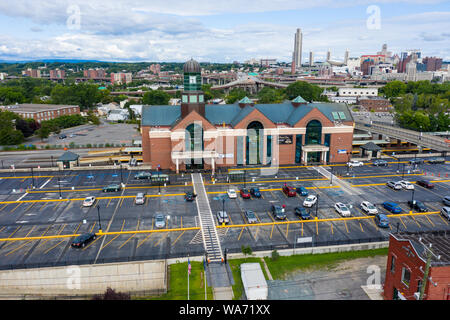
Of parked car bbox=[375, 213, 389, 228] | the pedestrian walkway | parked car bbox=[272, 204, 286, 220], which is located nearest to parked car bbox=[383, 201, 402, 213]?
parked car bbox=[375, 213, 389, 228]

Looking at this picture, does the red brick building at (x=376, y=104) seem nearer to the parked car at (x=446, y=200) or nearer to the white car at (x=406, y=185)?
the white car at (x=406, y=185)

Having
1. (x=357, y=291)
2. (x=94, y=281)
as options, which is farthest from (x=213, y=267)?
(x=357, y=291)

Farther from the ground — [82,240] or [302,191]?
[302,191]

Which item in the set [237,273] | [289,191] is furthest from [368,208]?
[237,273]

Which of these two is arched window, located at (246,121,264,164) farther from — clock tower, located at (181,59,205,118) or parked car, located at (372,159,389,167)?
parked car, located at (372,159,389,167)

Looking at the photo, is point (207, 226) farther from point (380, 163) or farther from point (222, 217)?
point (380, 163)

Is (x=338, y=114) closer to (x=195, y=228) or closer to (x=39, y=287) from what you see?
(x=195, y=228)
